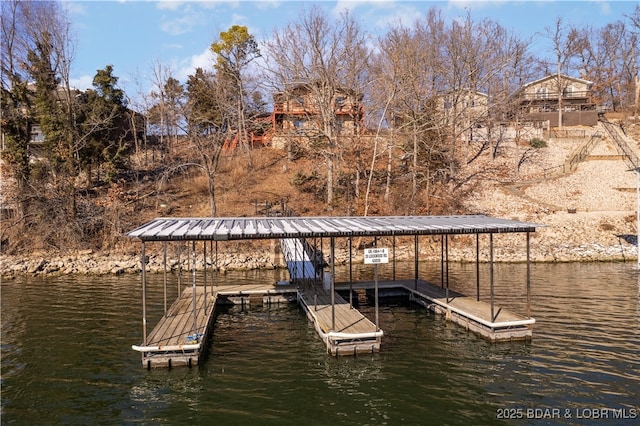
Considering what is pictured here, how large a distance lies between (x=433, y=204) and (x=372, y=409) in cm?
3290

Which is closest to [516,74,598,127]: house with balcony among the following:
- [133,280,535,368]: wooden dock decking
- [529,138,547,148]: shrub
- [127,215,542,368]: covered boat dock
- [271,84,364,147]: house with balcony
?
[529,138,547,148]: shrub

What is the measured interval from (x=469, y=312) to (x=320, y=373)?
687 centimetres

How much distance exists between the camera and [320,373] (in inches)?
487

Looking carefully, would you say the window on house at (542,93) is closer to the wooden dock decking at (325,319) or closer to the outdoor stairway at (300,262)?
the outdoor stairway at (300,262)

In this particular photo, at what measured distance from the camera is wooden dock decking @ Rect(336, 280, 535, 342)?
14.7 metres

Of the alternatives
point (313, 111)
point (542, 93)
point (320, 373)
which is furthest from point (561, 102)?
point (320, 373)

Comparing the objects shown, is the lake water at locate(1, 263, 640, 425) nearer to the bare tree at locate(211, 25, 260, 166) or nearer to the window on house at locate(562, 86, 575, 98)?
the bare tree at locate(211, 25, 260, 166)

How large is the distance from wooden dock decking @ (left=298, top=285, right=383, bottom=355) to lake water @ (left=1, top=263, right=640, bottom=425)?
331 millimetres

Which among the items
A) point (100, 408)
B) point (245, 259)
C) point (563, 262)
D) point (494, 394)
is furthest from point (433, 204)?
point (100, 408)

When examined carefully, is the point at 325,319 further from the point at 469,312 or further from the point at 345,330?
the point at 469,312

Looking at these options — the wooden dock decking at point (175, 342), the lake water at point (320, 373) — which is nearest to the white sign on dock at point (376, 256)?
the lake water at point (320, 373)

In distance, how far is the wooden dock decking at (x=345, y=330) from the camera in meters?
13.6

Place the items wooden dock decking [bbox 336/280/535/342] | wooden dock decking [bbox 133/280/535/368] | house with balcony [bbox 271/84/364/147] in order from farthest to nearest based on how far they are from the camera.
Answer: house with balcony [bbox 271/84/364/147] < wooden dock decking [bbox 336/280/535/342] < wooden dock decking [bbox 133/280/535/368]

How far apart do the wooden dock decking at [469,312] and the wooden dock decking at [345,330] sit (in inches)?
149
